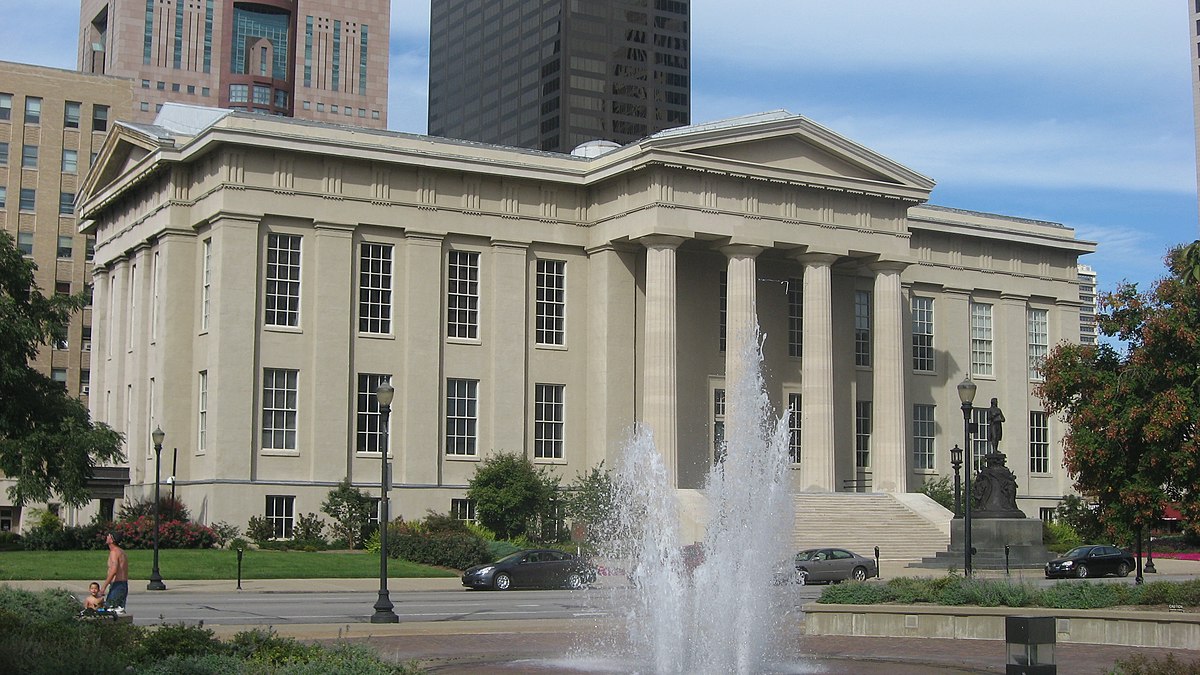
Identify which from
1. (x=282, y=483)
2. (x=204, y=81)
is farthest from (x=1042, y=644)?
(x=204, y=81)

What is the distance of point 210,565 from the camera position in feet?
156

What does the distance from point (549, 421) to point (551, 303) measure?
5041mm

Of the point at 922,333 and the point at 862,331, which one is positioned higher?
the point at 922,333

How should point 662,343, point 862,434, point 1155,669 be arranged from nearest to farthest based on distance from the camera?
point 1155,669, point 662,343, point 862,434

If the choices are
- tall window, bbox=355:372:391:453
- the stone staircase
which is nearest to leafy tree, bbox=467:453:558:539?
tall window, bbox=355:372:391:453

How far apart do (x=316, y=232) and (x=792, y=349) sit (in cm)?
2295

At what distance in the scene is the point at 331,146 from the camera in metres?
58.7

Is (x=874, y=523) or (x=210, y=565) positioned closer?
(x=210, y=565)

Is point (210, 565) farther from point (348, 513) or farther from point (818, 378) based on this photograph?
point (818, 378)

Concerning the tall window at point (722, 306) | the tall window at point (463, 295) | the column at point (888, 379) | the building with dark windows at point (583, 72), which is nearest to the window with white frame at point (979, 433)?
the column at point (888, 379)

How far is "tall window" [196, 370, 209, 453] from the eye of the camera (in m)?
58.4

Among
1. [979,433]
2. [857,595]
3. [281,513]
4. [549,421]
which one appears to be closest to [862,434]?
[979,433]

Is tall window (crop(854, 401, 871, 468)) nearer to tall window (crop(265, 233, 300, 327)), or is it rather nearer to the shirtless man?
tall window (crop(265, 233, 300, 327))

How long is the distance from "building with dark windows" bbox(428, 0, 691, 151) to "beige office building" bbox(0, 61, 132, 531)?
76595 mm
